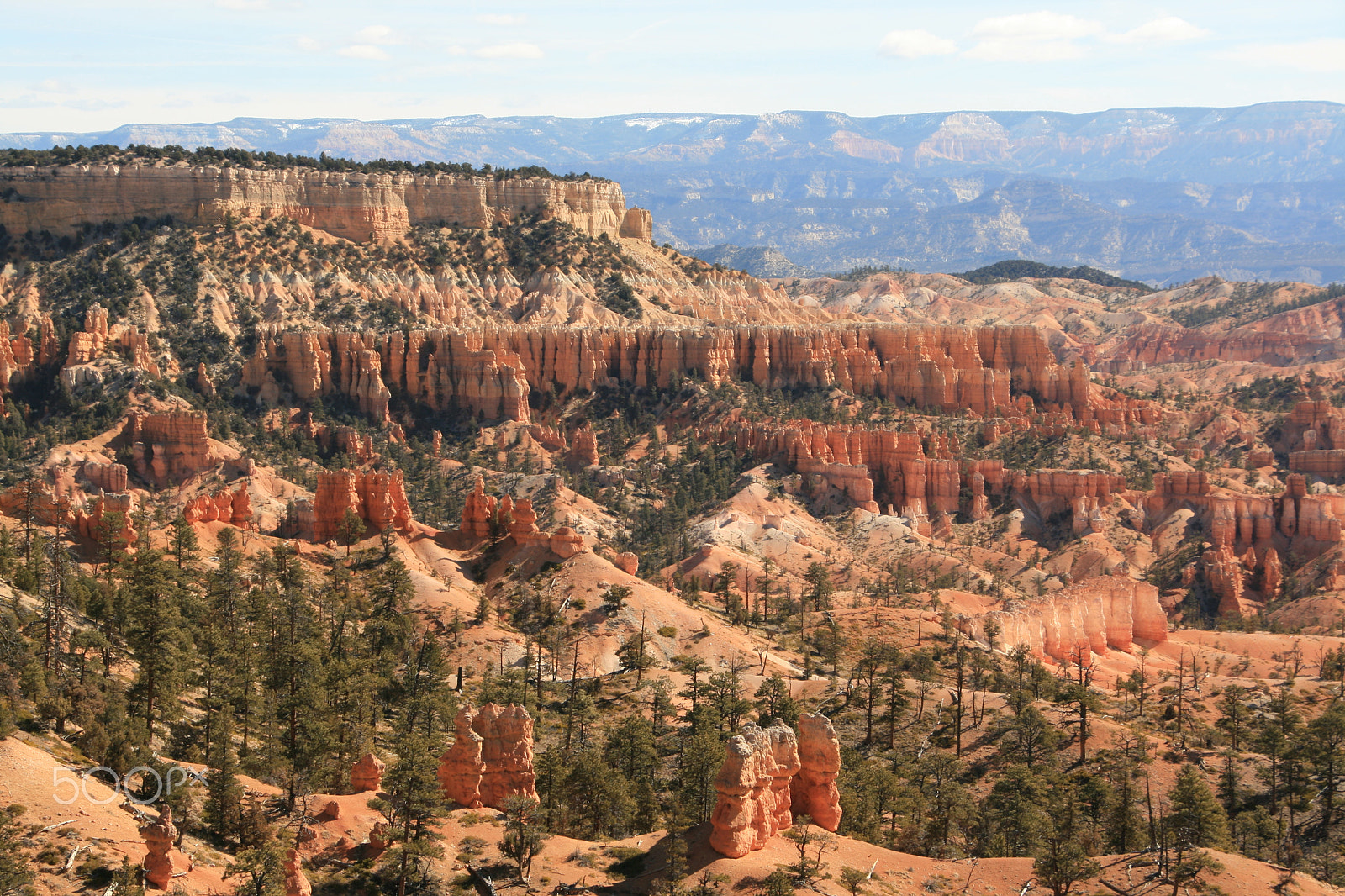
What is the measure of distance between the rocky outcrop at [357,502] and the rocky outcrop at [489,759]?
33725 mm

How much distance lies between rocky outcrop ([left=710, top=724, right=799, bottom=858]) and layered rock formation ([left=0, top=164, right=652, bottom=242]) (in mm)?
115153

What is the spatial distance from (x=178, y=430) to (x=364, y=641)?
156ft

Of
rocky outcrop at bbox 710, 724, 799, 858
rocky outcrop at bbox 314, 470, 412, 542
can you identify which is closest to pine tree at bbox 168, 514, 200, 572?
rocky outcrop at bbox 314, 470, 412, 542

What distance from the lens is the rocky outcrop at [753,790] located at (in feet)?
141

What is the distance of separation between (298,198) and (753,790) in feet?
400

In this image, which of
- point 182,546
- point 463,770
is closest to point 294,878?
point 463,770

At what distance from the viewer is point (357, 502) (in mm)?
82438

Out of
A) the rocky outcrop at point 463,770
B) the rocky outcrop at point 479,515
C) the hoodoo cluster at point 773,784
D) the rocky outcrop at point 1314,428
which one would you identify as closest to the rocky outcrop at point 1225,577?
the rocky outcrop at point 1314,428

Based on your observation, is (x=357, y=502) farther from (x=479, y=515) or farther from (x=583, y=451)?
(x=583, y=451)

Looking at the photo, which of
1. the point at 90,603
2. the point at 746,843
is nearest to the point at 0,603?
the point at 90,603

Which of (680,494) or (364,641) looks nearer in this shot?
(364,641)

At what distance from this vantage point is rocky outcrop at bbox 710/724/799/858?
43062mm

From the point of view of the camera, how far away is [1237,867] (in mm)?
46250

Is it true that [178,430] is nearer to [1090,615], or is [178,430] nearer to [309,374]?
[309,374]
